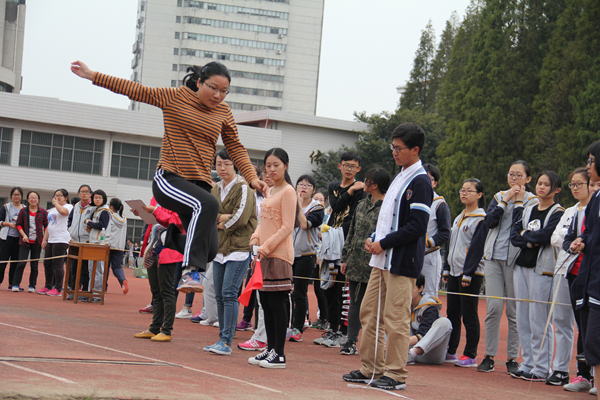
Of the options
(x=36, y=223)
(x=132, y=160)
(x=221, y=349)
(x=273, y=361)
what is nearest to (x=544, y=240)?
(x=273, y=361)

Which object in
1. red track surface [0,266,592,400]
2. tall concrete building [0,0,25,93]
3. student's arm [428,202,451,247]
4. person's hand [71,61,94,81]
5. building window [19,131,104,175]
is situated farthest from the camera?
tall concrete building [0,0,25,93]

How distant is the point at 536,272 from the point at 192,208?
394 centimetres

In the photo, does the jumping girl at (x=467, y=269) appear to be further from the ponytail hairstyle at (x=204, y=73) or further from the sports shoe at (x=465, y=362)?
the ponytail hairstyle at (x=204, y=73)

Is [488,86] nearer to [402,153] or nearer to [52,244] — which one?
[52,244]

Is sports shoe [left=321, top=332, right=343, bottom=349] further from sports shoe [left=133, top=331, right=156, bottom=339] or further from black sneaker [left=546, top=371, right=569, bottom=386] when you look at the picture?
black sneaker [left=546, top=371, right=569, bottom=386]

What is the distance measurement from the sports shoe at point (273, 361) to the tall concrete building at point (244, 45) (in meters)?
93.7

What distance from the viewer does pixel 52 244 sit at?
42.9ft

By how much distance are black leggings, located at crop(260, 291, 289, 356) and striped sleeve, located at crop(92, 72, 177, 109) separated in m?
1.98

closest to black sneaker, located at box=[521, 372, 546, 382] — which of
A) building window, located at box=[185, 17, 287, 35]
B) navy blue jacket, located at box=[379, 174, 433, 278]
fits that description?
navy blue jacket, located at box=[379, 174, 433, 278]

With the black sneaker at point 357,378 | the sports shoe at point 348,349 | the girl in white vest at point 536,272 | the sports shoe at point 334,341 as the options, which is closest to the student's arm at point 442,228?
the girl in white vest at point 536,272

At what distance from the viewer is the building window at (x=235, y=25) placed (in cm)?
9706

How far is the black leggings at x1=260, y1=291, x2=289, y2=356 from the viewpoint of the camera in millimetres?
5766

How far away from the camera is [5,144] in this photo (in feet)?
130

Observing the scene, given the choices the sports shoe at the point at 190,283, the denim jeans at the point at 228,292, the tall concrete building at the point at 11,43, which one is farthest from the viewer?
the tall concrete building at the point at 11,43
